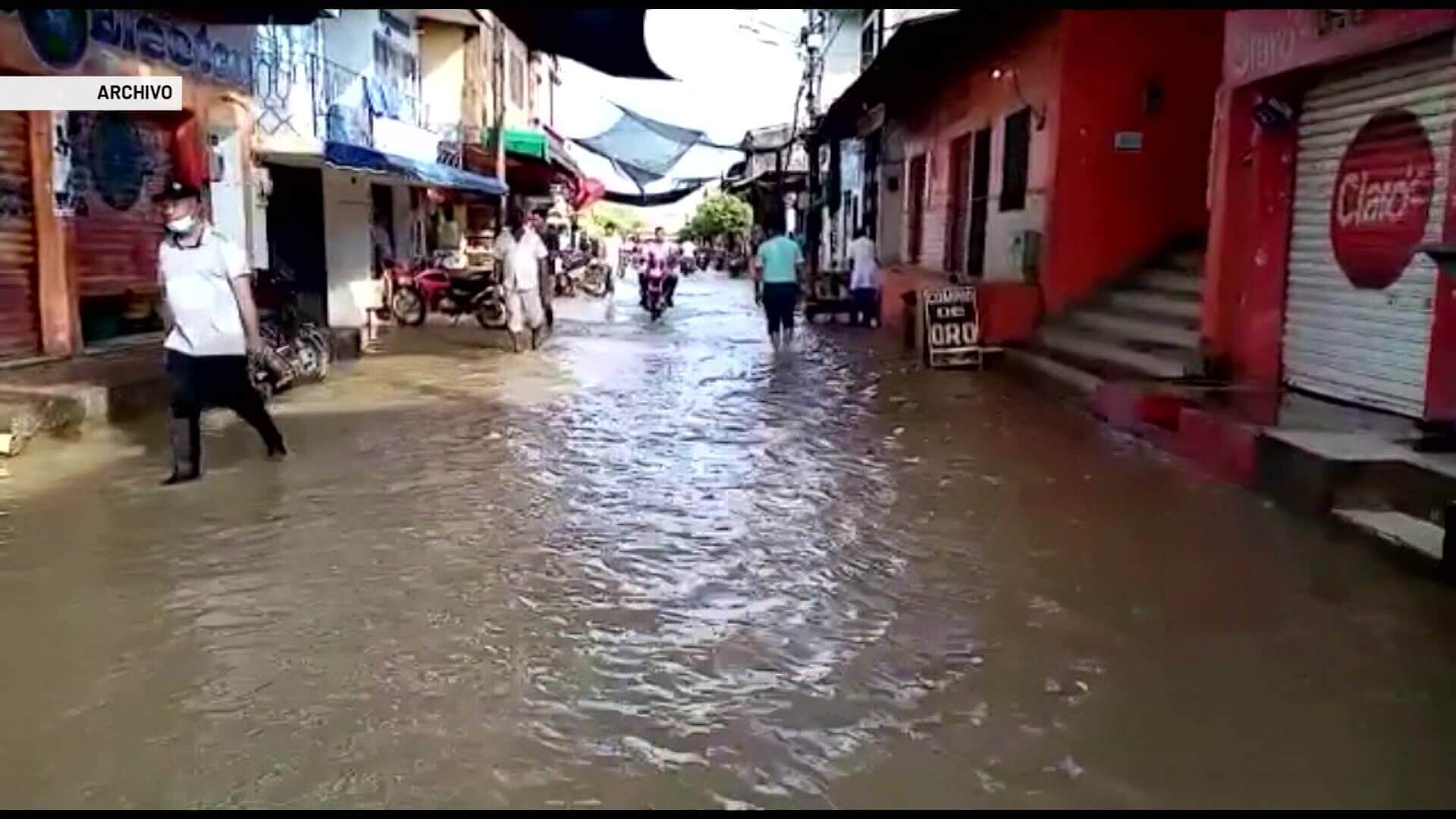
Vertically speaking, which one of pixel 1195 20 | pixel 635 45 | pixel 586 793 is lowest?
pixel 586 793

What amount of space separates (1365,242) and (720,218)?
161 ft

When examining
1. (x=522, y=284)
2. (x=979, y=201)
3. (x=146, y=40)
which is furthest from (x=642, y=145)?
(x=146, y=40)

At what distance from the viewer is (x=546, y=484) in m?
7.41

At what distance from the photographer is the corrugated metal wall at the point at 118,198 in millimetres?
11109

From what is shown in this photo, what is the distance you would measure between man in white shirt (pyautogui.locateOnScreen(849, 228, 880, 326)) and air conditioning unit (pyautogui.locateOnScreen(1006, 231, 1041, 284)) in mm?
5313

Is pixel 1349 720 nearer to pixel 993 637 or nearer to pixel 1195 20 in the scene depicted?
pixel 993 637

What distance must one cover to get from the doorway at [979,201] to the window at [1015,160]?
69cm

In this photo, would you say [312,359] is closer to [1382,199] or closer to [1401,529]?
[1382,199]

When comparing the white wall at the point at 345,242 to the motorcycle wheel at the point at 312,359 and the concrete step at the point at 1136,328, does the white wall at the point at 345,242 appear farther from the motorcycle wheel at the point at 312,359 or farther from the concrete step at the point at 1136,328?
the concrete step at the point at 1136,328

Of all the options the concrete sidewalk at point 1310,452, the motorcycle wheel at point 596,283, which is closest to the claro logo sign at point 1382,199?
the concrete sidewalk at point 1310,452

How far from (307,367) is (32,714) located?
27.4 feet

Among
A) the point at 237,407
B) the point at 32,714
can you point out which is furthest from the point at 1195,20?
the point at 32,714

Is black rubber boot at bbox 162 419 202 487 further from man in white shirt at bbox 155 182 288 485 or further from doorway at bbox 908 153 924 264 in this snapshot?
doorway at bbox 908 153 924 264

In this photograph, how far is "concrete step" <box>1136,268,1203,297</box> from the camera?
12125 mm
